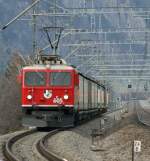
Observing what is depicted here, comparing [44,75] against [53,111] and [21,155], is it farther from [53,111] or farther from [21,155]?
[21,155]

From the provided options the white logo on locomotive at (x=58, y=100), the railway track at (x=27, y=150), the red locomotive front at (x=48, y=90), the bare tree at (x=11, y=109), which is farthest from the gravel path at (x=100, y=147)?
the bare tree at (x=11, y=109)

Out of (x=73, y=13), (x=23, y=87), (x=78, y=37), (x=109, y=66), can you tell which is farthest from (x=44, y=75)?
(x=109, y=66)

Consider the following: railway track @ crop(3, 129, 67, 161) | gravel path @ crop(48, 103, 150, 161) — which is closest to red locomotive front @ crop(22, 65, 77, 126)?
gravel path @ crop(48, 103, 150, 161)

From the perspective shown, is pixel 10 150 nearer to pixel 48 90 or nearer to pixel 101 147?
pixel 101 147

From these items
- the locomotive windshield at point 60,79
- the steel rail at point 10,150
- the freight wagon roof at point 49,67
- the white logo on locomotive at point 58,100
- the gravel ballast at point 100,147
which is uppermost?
the freight wagon roof at point 49,67

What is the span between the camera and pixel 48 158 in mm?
17766

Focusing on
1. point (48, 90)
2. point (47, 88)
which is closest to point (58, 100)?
point (48, 90)

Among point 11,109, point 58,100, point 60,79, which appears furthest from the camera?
point 11,109

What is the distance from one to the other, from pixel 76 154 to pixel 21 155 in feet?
5.04

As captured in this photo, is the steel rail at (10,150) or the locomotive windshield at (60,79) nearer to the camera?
the steel rail at (10,150)

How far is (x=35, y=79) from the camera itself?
29.8 metres

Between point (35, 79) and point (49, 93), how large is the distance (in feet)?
3.05

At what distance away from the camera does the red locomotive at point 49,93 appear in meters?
29.1

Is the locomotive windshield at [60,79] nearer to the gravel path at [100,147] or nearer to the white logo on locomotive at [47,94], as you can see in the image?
the white logo on locomotive at [47,94]
